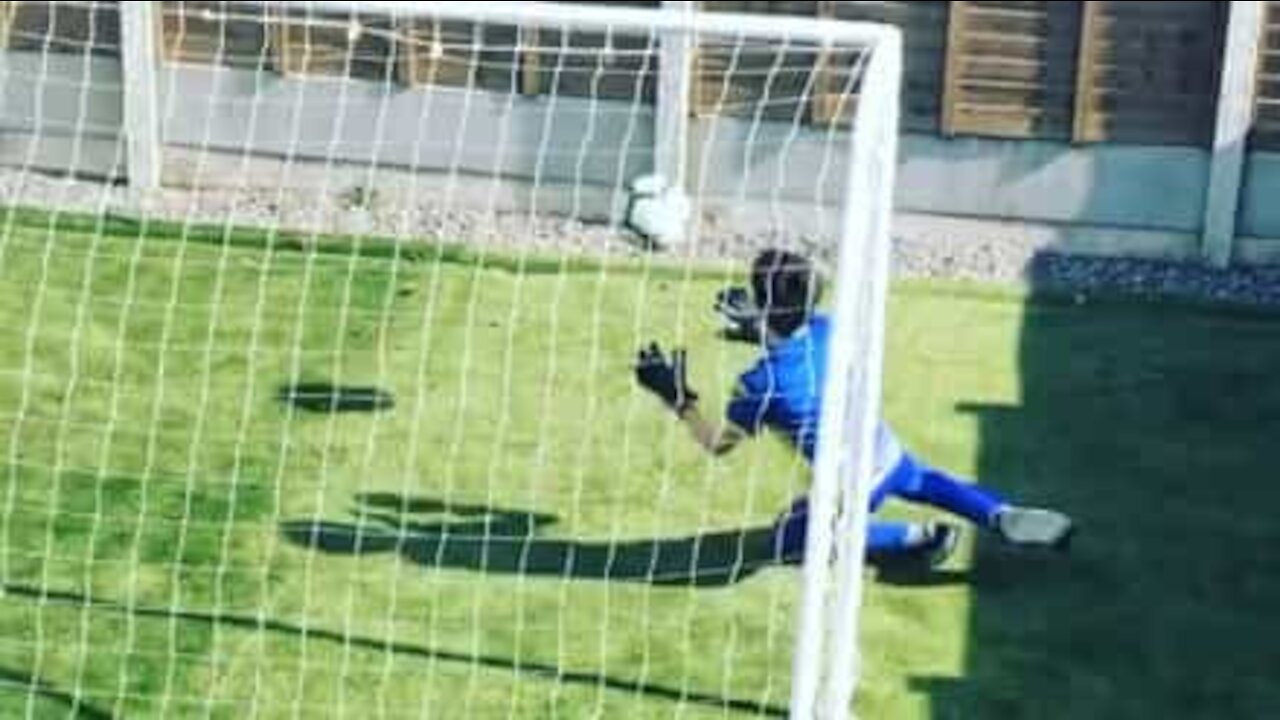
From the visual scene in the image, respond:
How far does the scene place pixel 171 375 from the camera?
11.9m

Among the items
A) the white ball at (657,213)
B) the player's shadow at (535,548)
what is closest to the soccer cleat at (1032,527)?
the player's shadow at (535,548)

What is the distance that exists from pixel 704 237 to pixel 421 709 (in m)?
5.25

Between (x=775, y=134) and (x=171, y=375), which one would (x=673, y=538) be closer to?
(x=171, y=375)

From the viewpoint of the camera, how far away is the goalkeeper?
9.67 metres

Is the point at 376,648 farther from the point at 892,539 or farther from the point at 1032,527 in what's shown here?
the point at 1032,527

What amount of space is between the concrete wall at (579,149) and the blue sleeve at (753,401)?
4.20m

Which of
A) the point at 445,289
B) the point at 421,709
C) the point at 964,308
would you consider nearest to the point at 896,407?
the point at 964,308

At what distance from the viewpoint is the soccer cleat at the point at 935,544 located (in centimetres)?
1008

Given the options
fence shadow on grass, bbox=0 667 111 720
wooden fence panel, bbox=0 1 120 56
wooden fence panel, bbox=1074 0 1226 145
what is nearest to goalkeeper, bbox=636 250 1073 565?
fence shadow on grass, bbox=0 667 111 720

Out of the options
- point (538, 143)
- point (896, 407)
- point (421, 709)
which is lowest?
point (421, 709)

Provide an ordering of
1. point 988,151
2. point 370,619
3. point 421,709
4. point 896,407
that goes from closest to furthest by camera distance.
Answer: point 421,709, point 370,619, point 896,407, point 988,151

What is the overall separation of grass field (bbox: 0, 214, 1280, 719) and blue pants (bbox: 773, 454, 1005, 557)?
14 cm

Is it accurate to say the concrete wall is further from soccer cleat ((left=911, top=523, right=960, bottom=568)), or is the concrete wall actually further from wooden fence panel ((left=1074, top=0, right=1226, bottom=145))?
soccer cleat ((left=911, top=523, right=960, bottom=568))

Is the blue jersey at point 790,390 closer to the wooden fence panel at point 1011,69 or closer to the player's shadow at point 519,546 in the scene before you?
the player's shadow at point 519,546
